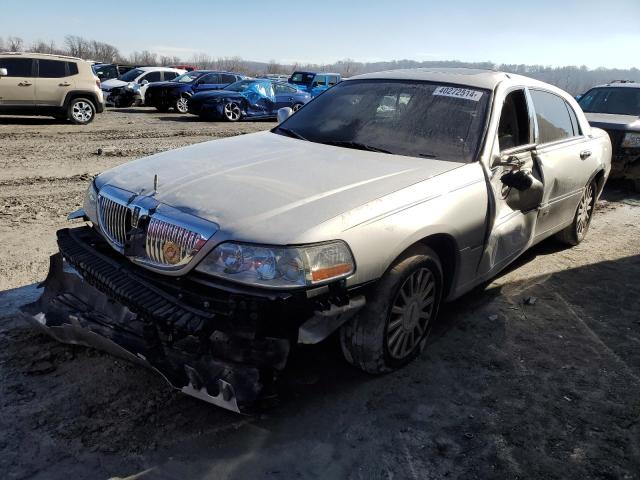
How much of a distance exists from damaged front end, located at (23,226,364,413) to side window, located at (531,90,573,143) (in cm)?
256

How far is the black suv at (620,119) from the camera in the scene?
8.00 m

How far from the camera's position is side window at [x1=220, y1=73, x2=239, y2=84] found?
19.1 meters

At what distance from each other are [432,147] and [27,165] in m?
7.21

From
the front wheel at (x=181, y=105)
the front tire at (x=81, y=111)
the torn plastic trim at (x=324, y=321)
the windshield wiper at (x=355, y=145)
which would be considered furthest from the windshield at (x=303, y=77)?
the torn plastic trim at (x=324, y=321)

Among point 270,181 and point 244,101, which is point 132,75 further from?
point 270,181

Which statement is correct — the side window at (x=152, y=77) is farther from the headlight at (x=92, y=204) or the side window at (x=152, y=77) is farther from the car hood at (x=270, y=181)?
the headlight at (x=92, y=204)


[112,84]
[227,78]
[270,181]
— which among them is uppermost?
[227,78]

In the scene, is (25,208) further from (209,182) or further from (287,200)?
(287,200)

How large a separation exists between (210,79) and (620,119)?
14169 mm

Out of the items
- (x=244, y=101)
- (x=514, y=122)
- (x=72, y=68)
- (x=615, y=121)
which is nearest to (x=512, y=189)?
(x=514, y=122)

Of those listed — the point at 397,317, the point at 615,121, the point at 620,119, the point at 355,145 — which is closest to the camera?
the point at 397,317

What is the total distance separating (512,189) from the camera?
364 centimetres

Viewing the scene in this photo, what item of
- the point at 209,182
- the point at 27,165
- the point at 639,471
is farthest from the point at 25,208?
the point at 639,471

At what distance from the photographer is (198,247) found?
2.41m
